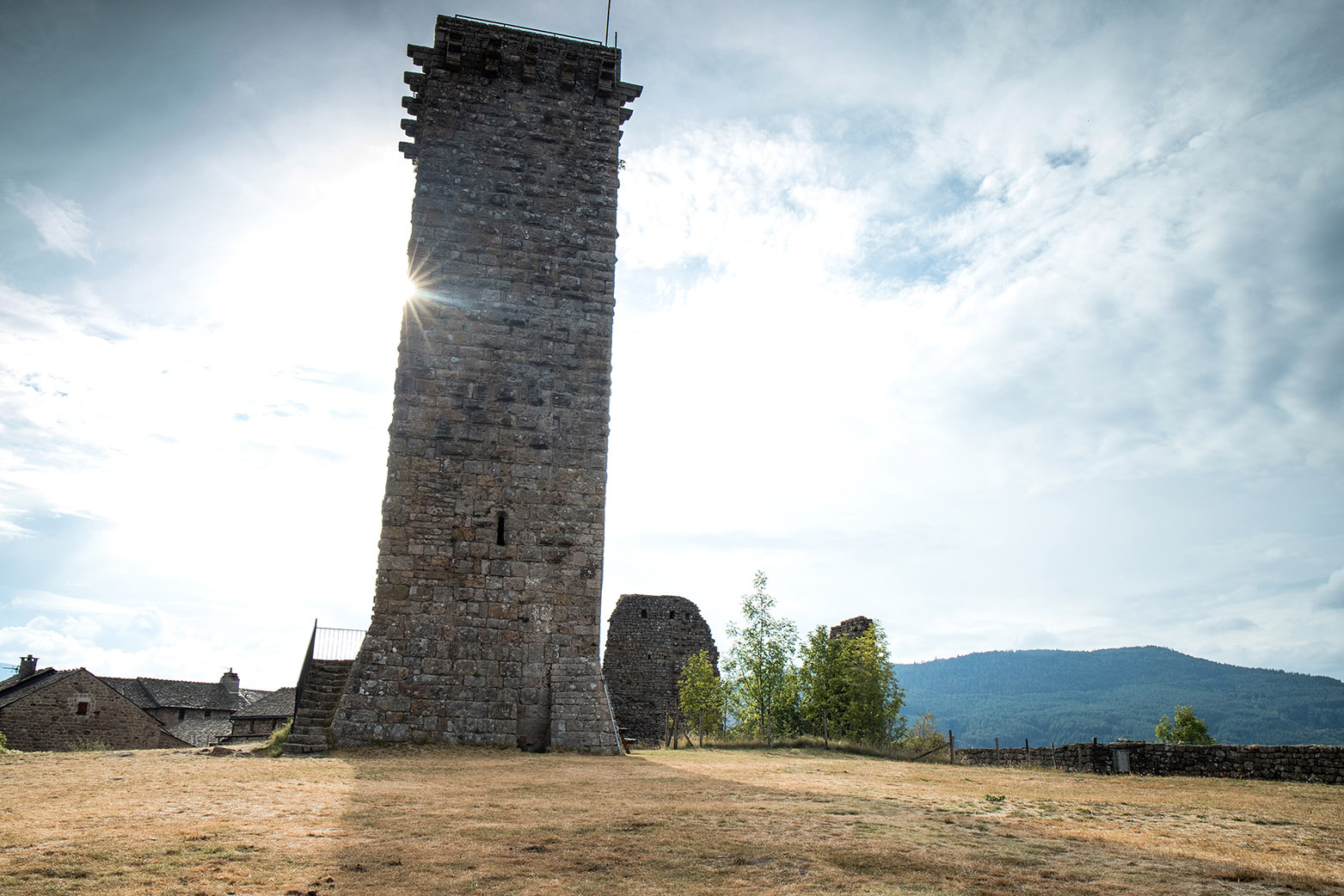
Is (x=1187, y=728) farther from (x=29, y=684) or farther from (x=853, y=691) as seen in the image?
(x=29, y=684)

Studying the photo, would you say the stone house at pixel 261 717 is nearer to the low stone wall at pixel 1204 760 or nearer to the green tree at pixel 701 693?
the green tree at pixel 701 693

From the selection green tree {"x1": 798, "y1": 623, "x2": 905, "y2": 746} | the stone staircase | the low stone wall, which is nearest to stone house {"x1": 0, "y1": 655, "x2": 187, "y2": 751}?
Answer: the stone staircase

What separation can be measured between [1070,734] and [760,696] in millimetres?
179356

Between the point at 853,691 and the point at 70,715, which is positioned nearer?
the point at 853,691

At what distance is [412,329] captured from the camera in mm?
13797

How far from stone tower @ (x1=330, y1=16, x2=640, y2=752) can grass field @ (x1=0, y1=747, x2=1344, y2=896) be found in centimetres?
298

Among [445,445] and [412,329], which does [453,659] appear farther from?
[412,329]

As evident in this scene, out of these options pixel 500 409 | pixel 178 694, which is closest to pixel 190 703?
pixel 178 694

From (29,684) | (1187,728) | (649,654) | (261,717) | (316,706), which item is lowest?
(1187,728)

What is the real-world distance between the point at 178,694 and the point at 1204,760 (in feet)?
175

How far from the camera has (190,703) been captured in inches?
1871

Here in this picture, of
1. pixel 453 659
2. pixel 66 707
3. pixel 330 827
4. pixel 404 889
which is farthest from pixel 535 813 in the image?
pixel 66 707

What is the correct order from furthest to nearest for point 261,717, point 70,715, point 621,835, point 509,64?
point 261,717 < point 70,715 < point 509,64 < point 621,835

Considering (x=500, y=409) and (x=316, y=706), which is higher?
(x=500, y=409)
